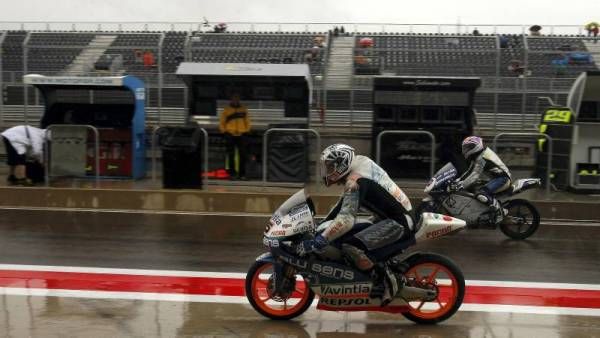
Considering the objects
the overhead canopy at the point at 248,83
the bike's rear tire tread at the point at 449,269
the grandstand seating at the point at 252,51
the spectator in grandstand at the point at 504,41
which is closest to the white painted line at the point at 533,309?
the bike's rear tire tread at the point at 449,269

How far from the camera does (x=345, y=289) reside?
5.48 metres

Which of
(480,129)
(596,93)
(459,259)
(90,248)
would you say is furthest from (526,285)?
(480,129)

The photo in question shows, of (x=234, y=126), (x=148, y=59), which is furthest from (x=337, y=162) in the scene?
(x=148, y=59)

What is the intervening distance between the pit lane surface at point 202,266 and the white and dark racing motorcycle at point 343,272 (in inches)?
8.2

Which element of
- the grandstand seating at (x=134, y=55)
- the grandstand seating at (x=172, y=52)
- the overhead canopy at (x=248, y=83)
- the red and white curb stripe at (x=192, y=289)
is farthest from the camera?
the grandstand seating at (x=172, y=52)

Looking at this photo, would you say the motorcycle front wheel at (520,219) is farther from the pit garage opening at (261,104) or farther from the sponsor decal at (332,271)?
the sponsor decal at (332,271)

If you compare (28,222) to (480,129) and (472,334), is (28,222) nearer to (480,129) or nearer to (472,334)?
(472,334)

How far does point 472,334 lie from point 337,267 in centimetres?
128

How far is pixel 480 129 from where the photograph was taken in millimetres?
15961

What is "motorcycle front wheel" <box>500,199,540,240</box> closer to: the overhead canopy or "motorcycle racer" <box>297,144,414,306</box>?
"motorcycle racer" <box>297,144,414,306</box>

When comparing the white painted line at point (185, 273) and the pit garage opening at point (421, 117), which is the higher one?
the pit garage opening at point (421, 117)

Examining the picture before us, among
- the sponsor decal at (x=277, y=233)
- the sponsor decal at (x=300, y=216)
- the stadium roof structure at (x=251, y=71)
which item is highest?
the stadium roof structure at (x=251, y=71)

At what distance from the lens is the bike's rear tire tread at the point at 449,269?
18.2 feet

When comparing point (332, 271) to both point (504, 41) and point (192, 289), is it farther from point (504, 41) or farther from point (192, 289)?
point (504, 41)
